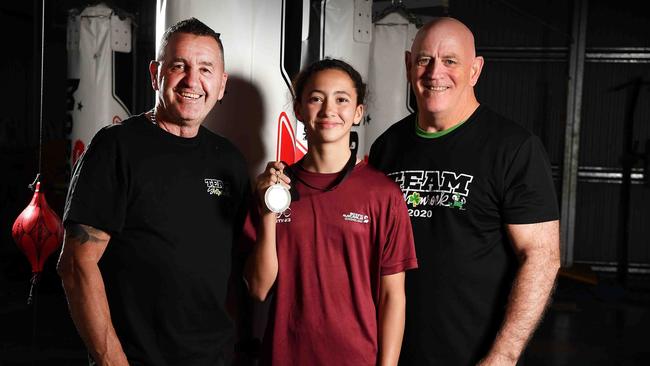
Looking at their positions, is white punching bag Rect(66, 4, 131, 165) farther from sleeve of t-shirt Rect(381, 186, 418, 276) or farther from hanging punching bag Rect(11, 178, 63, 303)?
sleeve of t-shirt Rect(381, 186, 418, 276)

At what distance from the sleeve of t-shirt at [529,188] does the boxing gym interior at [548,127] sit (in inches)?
144

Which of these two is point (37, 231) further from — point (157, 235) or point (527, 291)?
point (527, 291)

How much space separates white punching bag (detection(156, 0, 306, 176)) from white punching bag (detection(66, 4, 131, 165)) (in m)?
3.66

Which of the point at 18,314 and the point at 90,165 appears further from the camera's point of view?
the point at 18,314

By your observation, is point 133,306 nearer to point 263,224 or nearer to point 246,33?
point 263,224

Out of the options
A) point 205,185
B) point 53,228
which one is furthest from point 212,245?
point 53,228

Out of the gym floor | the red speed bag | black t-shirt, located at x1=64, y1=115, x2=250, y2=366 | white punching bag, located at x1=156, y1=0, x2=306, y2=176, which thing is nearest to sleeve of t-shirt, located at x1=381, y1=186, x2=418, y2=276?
black t-shirt, located at x1=64, y1=115, x2=250, y2=366

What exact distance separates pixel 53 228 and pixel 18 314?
138 inches

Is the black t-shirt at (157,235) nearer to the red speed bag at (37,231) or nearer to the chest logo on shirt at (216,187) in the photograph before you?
the chest logo on shirt at (216,187)

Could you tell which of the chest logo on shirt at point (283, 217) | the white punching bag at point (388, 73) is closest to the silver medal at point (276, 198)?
the chest logo on shirt at point (283, 217)

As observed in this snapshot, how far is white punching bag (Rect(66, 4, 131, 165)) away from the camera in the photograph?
18.7 feet

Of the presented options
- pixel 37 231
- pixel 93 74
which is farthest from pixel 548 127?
pixel 37 231

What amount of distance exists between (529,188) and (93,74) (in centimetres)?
486

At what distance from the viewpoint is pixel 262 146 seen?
2.34m
